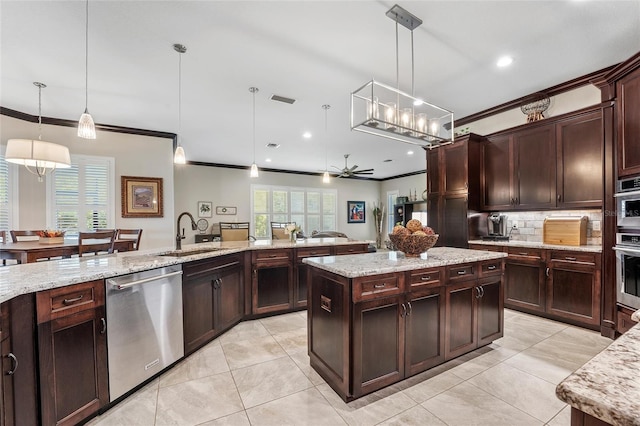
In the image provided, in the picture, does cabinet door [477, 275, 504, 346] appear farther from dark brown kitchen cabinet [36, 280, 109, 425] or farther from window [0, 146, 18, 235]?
window [0, 146, 18, 235]

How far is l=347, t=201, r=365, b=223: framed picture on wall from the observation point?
10.3 m

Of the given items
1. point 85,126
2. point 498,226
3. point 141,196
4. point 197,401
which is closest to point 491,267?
point 498,226

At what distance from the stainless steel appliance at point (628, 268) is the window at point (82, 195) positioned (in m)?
6.63

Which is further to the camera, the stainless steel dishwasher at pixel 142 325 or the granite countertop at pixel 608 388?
the stainless steel dishwasher at pixel 142 325

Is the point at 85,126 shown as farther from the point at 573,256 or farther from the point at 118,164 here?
the point at 573,256

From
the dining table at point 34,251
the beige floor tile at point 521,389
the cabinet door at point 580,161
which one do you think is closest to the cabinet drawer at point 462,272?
the beige floor tile at point 521,389

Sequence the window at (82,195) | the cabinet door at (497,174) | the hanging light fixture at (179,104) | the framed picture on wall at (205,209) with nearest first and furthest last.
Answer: the hanging light fixture at (179,104)
the cabinet door at (497,174)
the window at (82,195)
the framed picture on wall at (205,209)

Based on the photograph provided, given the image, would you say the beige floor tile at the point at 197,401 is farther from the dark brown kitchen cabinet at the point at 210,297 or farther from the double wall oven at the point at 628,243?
the double wall oven at the point at 628,243

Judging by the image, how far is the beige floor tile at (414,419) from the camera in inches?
65.2

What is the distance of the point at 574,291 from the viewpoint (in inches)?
120

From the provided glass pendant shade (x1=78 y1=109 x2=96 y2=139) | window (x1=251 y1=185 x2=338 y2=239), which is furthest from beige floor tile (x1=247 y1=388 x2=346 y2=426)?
window (x1=251 y1=185 x2=338 y2=239)

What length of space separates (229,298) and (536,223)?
4.16 m

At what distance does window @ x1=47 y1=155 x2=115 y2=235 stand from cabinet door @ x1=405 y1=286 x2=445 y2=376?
16.2ft

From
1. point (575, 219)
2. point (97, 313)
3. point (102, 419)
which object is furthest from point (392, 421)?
point (575, 219)
